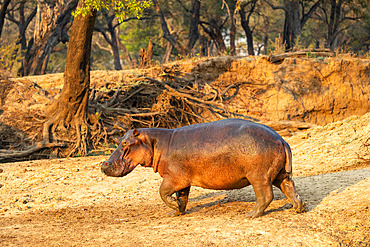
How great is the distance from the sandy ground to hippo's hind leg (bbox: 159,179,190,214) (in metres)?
0.17

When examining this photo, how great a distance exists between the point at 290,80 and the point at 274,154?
36.2ft

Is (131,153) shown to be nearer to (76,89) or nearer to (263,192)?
(263,192)

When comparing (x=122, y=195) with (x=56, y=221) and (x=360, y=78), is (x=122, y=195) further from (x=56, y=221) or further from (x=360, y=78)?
(x=360, y=78)

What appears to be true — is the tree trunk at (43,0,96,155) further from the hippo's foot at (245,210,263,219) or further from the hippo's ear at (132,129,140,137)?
the hippo's foot at (245,210,263,219)

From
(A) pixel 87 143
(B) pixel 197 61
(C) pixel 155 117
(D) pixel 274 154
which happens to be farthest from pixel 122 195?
(B) pixel 197 61

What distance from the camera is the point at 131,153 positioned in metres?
5.36

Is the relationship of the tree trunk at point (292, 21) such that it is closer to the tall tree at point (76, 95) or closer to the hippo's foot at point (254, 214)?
the tall tree at point (76, 95)

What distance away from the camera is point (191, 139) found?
5.21 meters

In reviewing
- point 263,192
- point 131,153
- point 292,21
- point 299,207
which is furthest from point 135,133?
point 292,21

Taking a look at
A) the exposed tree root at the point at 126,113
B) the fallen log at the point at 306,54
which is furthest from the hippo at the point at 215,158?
the fallen log at the point at 306,54

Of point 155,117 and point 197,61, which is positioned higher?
point 197,61

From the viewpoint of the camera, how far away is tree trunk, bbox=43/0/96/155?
35.4 feet

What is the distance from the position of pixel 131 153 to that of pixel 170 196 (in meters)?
0.75

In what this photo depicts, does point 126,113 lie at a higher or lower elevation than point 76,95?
lower
